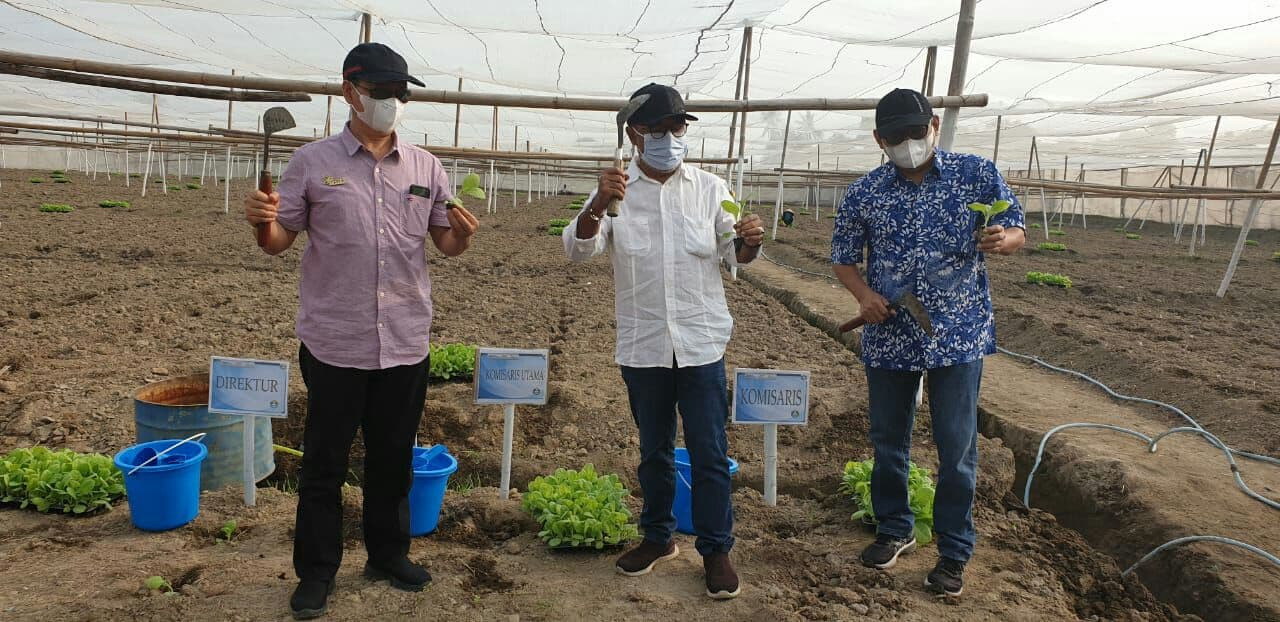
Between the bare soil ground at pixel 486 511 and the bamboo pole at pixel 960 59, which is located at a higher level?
the bamboo pole at pixel 960 59

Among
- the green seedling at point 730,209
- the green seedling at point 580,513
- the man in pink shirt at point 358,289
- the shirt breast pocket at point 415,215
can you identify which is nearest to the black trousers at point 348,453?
the man in pink shirt at point 358,289

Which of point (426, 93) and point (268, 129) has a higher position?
point (426, 93)

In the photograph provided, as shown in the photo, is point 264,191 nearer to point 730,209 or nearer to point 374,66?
point 374,66

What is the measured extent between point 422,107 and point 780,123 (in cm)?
901

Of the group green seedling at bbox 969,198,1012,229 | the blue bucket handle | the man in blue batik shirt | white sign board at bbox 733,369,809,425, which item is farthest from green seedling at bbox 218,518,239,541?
green seedling at bbox 969,198,1012,229

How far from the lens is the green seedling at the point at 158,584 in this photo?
2469mm

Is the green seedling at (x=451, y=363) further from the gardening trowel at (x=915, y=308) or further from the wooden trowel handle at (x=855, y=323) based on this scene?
the gardening trowel at (x=915, y=308)

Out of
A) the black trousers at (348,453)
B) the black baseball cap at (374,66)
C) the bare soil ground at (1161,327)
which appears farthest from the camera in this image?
the bare soil ground at (1161,327)

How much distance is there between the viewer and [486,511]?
10.6 feet

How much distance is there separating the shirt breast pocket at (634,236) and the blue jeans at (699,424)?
1.31 feet

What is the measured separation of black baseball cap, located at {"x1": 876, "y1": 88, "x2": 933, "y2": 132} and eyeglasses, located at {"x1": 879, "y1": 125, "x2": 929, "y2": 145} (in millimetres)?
13

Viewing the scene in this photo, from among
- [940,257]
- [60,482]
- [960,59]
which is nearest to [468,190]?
[940,257]

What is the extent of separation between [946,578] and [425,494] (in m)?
1.93

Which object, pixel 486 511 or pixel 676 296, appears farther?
pixel 486 511
